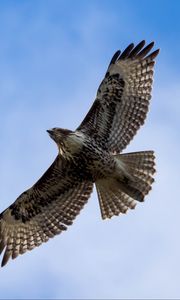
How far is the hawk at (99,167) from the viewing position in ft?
43.3

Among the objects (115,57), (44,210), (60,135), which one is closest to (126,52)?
(115,57)

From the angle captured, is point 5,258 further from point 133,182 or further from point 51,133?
point 133,182

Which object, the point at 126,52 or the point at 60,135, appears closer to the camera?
the point at 60,135

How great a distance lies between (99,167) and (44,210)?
64.1 inches

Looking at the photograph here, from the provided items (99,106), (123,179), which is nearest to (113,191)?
(123,179)

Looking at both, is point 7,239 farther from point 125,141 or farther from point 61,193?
point 125,141

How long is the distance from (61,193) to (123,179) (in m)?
1.35

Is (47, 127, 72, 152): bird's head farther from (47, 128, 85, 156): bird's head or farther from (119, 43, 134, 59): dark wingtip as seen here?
(119, 43, 134, 59): dark wingtip

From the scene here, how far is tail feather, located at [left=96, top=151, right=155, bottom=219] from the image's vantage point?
13273mm

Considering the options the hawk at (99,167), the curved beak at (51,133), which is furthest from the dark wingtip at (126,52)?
the curved beak at (51,133)

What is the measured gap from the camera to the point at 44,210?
14188mm

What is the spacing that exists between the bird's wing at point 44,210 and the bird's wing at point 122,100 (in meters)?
0.84

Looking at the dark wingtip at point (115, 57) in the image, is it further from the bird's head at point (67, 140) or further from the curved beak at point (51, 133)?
the curved beak at point (51, 133)

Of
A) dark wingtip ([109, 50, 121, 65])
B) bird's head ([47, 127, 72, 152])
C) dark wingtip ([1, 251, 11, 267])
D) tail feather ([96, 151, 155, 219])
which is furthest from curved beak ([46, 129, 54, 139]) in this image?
dark wingtip ([1, 251, 11, 267])
